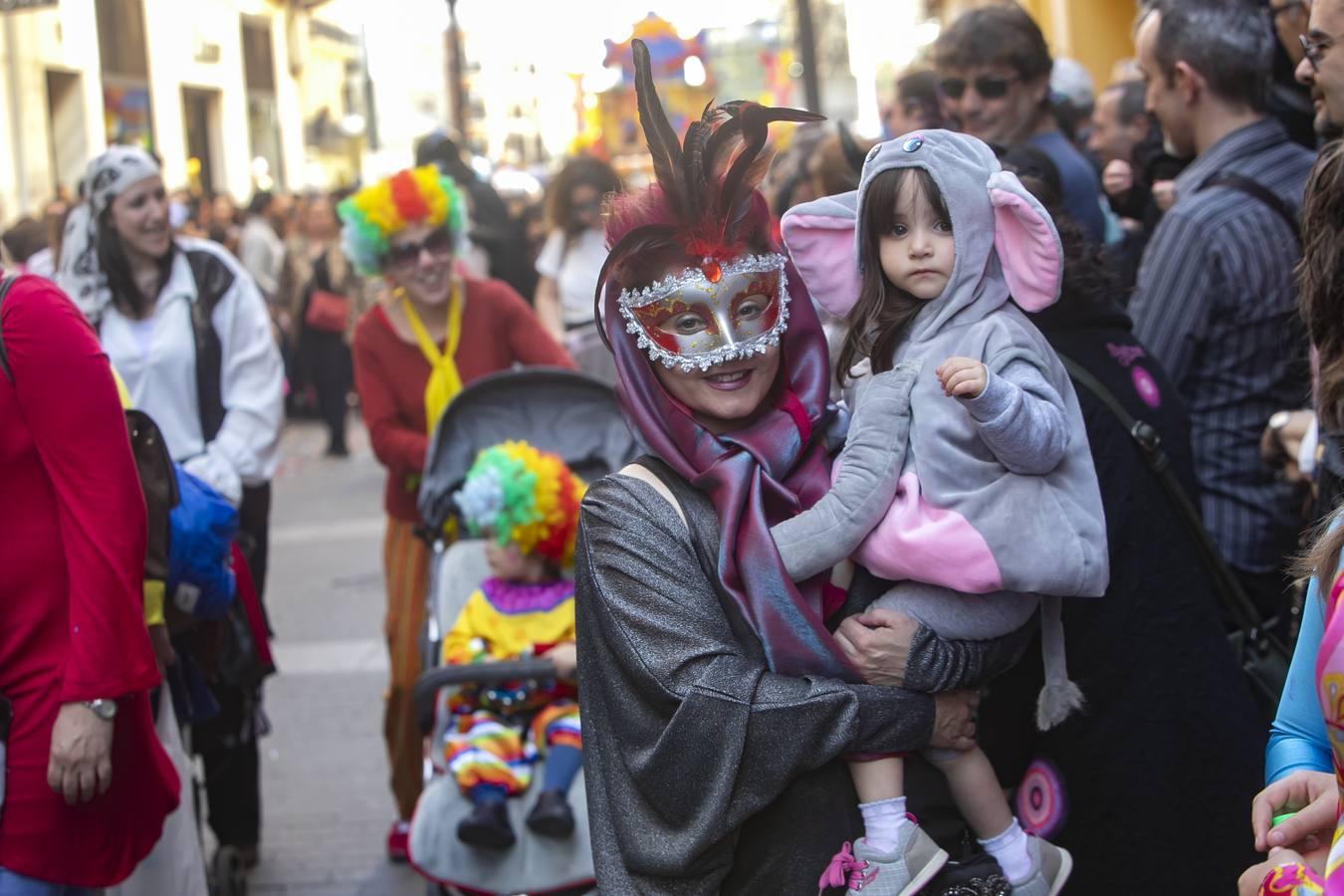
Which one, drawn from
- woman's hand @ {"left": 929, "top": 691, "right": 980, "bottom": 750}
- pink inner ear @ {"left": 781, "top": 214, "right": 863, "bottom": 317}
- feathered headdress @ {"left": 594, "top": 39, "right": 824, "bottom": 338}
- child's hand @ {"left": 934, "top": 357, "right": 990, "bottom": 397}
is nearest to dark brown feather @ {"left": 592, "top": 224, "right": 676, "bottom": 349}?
feathered headdress @ {"left": 594, "top": 39, "right": 824, "bottom": 338}

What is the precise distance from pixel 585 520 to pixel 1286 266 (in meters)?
2.30

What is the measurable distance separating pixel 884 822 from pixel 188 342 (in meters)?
3.23

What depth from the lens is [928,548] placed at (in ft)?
8.22

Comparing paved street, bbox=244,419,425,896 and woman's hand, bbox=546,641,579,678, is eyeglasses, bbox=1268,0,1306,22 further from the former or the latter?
paved street, bbox=244,419,425,896

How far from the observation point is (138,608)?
3205 millimetres

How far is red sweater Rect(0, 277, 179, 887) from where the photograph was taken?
308 centimetres

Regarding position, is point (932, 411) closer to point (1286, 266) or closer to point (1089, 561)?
point (1089, 561)

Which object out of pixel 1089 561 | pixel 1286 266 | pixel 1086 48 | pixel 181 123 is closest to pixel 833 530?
pixel 1089 561

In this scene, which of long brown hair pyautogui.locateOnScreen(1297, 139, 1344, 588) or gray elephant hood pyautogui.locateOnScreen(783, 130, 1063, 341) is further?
gray elephant hood pyautogui.locateOnScreen(783, 130, 1063, 341)

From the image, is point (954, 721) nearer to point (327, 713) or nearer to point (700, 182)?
point (700, 182)

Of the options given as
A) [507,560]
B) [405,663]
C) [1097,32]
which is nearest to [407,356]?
[405,663]

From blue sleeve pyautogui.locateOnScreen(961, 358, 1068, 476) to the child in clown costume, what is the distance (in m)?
1.76

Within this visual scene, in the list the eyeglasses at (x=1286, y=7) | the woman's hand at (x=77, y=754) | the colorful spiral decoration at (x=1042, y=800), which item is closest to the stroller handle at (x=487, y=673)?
the woman's hand at (x=77, y=754)

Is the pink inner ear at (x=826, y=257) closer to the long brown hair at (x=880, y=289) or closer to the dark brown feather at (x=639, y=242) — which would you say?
the long brown hair at (x=880, y=289)
